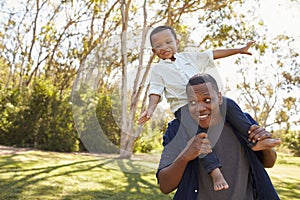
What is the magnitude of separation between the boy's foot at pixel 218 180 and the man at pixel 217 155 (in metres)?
0.06

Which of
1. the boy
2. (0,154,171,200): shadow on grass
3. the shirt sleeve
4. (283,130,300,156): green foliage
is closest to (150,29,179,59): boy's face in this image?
the boy

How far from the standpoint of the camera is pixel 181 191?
5.79 feet

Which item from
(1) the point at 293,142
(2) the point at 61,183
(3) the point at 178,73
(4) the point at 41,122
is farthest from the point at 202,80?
(1) the point at 293,142

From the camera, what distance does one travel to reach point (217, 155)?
1.76 meters

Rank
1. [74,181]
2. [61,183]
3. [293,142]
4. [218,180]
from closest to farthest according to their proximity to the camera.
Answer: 1. [218,180]
2. [61,183]
3. [74,181]
4. [293,142]

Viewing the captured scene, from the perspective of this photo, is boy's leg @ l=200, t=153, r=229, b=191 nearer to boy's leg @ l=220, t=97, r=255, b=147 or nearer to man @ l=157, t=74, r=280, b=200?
man @ l=157, t=74, r=280, b=200

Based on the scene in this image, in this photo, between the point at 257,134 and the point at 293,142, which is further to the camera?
the point at 293,142

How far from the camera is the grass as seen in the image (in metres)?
5.47

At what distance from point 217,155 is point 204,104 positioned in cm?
26

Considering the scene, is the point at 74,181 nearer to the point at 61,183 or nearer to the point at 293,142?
the point at 61,183

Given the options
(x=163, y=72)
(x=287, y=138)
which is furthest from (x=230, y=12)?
(x=287, y=138)

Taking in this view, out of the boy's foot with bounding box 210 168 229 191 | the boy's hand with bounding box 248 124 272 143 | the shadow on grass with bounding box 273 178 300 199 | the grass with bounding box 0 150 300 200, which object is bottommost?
the shadow on grass with bounding box 273 178 300 199

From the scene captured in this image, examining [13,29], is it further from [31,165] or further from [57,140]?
[31,165]

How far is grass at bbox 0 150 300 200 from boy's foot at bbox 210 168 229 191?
2.59 metres
